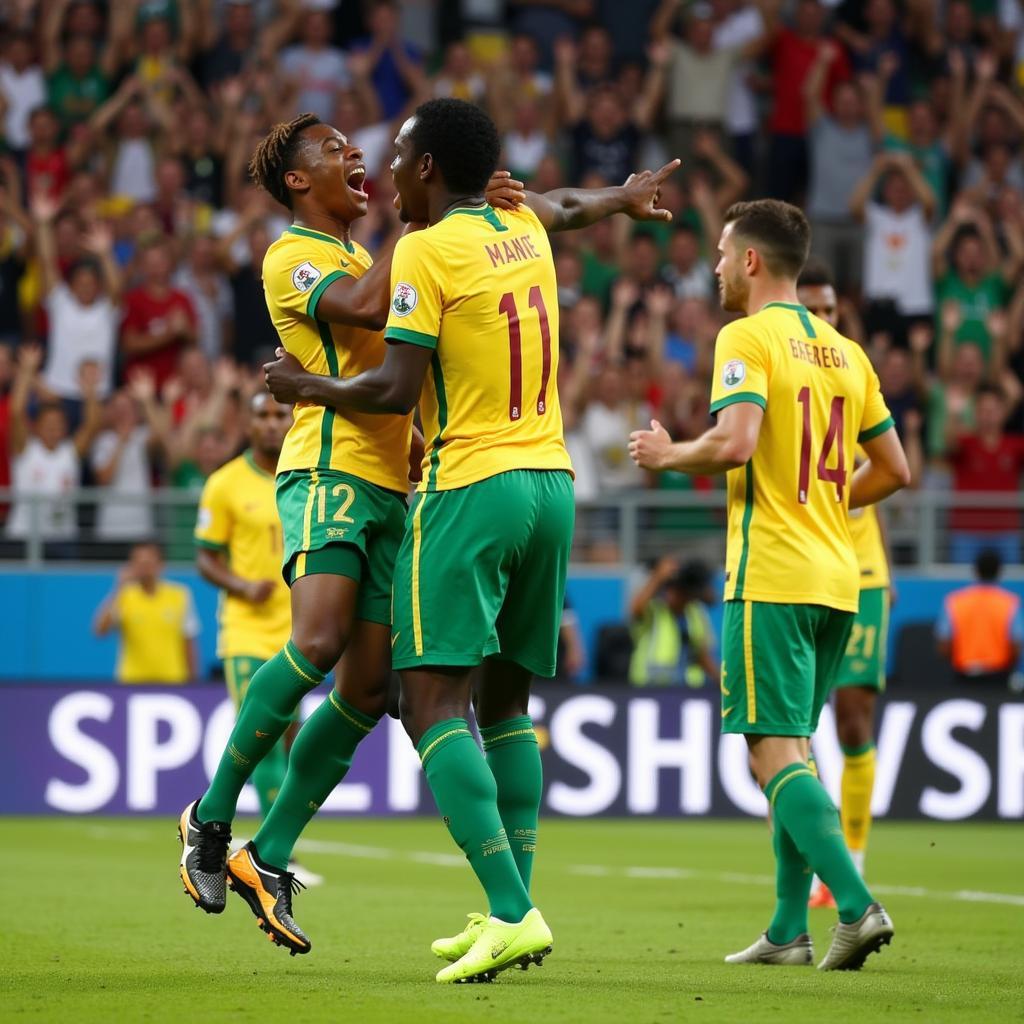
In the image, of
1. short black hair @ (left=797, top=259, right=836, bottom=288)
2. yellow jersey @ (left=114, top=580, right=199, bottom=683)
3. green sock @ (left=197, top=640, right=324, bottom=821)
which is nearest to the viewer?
green sock @ (left=197, top=640, right=324, bottom=821)

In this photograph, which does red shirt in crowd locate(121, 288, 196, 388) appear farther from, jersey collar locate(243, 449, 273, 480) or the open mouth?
the open mouth

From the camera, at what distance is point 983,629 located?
51.1ft

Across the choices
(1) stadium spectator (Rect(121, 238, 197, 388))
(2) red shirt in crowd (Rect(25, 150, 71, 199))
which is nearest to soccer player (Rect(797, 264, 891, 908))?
(1) stadium spectator (Rect(121, 238, 197, 388))

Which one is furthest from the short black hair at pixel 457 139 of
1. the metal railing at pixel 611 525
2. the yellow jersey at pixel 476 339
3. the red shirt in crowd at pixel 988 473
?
the red shirt in crowd at pixel 988 473

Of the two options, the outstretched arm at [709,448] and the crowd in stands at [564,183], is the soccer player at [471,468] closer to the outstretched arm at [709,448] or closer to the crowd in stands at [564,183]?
the outstretched arm at [709,448]

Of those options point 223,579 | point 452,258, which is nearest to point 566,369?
point 223,579

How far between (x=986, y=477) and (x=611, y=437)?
10.2ft

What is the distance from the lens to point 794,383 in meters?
6.56

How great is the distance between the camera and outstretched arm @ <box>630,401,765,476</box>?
20.7 ft

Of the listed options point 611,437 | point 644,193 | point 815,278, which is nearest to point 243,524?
point 815,278

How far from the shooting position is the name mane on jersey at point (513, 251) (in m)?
5.98

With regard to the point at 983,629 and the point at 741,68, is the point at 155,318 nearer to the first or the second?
the point at 741,68

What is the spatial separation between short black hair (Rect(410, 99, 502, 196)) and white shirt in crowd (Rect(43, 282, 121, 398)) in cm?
1063

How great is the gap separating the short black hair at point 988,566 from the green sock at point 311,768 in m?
9.89
